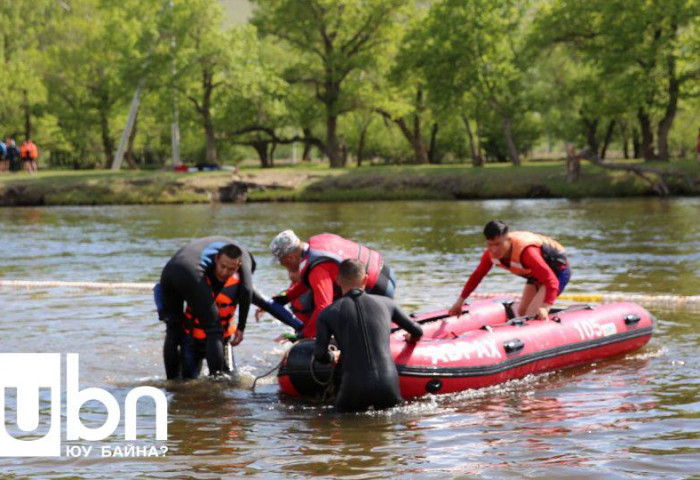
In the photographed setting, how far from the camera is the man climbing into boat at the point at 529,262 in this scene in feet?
35.2

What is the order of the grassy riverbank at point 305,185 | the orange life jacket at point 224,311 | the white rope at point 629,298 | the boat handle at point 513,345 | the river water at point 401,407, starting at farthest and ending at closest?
the grassy riverbank at point 305,185 < the white rope at point 629,298 < the boat handle at point 513,345 < the orange life jacket at point 224,311 < the river water at point 401,407

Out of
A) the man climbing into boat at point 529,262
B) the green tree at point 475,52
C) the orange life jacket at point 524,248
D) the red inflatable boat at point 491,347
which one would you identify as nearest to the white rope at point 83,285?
the red inflatable boat at point 491,347

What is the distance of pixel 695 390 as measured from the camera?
30.4 ft

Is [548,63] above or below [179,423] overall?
above

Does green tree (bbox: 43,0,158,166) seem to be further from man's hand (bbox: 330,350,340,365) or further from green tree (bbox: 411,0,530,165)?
man's hand (bbox: 330,350,340,365)

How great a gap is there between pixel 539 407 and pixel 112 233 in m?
21.2

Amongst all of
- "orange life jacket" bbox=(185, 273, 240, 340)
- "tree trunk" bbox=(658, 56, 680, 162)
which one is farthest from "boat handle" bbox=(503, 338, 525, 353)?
"tree trunk" bbox=(658, 56, 680, 162)

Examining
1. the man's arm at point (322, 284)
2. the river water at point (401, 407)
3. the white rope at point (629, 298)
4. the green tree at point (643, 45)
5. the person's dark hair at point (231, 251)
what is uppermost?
the green tree at point (643, 45)

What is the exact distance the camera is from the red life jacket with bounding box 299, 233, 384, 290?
922cm

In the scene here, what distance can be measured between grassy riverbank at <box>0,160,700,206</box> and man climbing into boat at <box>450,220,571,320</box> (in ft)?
100.0

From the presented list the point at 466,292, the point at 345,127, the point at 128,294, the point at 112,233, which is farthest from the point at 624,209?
the point at 345,127

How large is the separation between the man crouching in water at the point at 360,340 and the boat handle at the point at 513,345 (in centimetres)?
155

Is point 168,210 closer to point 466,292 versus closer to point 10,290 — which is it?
point 10,290

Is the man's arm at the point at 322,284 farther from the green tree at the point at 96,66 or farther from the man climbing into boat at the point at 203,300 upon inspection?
the green tree at the point at 96,66
